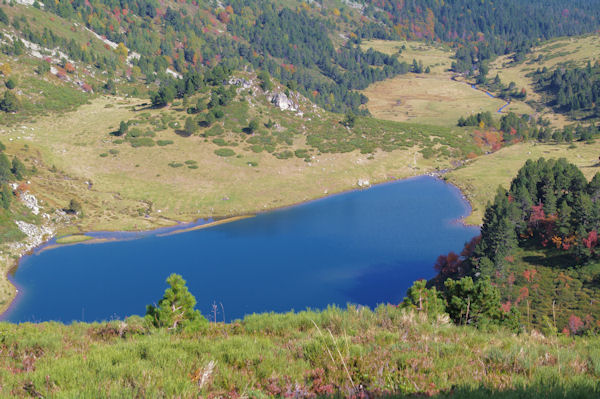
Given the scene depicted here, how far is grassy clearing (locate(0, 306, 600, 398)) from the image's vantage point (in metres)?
6.69

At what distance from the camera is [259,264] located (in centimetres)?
5928

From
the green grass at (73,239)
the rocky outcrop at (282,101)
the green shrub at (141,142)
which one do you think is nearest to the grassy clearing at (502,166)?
the rocky outcrop at (282,101)

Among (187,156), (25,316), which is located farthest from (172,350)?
(187,156)

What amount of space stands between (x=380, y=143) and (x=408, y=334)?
103726mm

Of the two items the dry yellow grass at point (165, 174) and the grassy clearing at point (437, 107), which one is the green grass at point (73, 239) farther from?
the grassy clearing at point (437, 107)

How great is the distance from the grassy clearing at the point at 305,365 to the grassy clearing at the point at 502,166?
228ft

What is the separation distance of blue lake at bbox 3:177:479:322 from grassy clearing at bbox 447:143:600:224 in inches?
237

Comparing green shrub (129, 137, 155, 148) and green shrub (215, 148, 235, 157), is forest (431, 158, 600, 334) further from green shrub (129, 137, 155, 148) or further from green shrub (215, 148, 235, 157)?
green shrub (129, 137, 155, 148)

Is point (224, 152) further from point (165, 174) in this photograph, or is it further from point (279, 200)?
point (279, 200)

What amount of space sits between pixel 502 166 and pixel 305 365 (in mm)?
103075

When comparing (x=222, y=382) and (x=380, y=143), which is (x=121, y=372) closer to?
(x=222, y=382)

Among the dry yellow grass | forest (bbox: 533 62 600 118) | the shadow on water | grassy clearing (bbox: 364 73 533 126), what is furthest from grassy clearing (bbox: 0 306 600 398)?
forest (bbox: 533 62 600 118)

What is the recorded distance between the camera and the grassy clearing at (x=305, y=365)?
6691 millimetres

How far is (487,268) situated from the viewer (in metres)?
46.8
